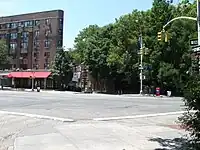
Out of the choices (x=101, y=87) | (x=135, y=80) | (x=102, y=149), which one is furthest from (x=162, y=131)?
(x=101, y=87)

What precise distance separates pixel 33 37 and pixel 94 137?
78.2 meters

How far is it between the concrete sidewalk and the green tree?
179 ft

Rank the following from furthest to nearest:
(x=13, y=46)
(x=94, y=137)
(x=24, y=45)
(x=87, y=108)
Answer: (x=13, y=46), (x=24, y=45), (x=87, y=108), (x=94, y=137)

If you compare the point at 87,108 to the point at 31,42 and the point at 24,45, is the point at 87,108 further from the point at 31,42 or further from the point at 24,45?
the point at 24,45

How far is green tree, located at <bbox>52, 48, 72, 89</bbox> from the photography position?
68.8m

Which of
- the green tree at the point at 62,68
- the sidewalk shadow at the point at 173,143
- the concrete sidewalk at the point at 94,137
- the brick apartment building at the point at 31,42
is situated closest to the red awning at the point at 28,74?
the brick apartment building at the point at 31,42

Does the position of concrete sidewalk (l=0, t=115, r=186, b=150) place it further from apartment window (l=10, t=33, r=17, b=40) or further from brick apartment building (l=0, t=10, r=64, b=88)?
apartment window (l=10, t=33, r=17, b=40)

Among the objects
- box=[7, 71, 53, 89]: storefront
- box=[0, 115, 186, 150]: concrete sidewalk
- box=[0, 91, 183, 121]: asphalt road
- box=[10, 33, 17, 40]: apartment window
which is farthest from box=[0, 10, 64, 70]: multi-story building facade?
box=[0, 115, 186, 150]: concrete sidewalk

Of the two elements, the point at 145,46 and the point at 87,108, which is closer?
the point at 87,108

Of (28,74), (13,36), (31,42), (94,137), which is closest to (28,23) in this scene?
(31,42)

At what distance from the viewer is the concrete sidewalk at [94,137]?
9.75 m

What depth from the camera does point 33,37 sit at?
86.8m

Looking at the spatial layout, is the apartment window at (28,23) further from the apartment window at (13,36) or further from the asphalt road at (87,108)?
the asphalt road at (87,108)

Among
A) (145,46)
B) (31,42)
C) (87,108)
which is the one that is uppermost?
(31,42)
